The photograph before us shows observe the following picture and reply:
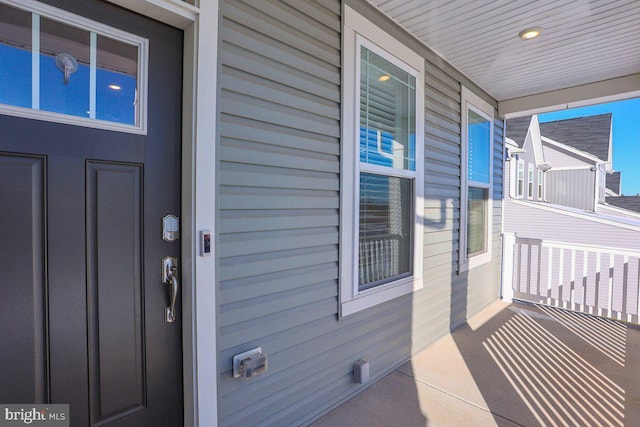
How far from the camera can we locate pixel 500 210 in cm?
467

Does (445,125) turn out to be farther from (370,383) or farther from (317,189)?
(370,383)

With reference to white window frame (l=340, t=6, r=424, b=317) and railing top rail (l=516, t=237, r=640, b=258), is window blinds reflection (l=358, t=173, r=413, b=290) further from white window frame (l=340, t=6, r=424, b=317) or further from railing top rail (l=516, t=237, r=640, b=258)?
railing top rail (l=516, t=237, r=640, b=258)

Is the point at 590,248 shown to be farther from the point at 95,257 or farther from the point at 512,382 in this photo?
the point at 95,257

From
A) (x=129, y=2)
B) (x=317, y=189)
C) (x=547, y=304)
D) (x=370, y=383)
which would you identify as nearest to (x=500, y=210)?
(x=547, y=304)

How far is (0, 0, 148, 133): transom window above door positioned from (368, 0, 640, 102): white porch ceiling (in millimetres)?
1789

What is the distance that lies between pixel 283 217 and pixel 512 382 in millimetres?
2237

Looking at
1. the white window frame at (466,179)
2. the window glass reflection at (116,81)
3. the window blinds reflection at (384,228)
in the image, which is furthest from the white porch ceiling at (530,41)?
the window glass reflection at (116,81)

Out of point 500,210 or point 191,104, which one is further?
point 500,210

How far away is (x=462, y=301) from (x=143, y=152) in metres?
3.60

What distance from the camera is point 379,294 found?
2490mm

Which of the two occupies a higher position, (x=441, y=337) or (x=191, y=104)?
(x=191, y=104)

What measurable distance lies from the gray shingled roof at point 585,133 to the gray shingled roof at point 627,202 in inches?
105

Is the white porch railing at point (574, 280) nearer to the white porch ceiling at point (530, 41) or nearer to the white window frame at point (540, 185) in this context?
the white porch ceiling at point (530, 41)

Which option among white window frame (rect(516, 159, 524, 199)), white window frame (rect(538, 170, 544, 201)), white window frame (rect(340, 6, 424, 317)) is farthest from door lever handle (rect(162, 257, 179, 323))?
white window frame (rect(538, 170, 544, 201))
